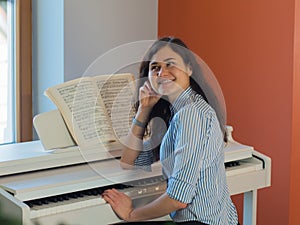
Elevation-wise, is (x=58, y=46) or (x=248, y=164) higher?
(x=58, y=46)

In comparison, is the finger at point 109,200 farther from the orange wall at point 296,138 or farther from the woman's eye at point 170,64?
the orange wall at point 296,138

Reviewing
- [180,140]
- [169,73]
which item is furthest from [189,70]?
[180,140]

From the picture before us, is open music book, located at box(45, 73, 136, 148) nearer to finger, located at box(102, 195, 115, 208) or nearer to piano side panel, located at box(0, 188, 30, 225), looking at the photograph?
finger, located at box(102, 195, 115, 208)

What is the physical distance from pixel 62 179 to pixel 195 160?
1.38 feet

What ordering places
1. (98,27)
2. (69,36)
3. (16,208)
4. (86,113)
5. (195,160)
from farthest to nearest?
(98,27) → (69,36) → (86,113) → (195,160) → (16,208)

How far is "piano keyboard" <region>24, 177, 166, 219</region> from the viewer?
1662 mm

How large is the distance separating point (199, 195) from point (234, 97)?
1235mm

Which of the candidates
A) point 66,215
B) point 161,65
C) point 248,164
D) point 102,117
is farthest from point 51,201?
point 248,164

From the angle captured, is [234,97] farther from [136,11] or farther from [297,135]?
[136,11]

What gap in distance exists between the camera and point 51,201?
1715 millimetres

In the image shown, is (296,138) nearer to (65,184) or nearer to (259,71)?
(259,71)

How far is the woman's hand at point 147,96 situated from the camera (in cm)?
187

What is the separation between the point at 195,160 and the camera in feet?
5.61

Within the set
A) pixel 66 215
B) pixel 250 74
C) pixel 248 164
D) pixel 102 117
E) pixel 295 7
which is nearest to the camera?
pixel 66 215
